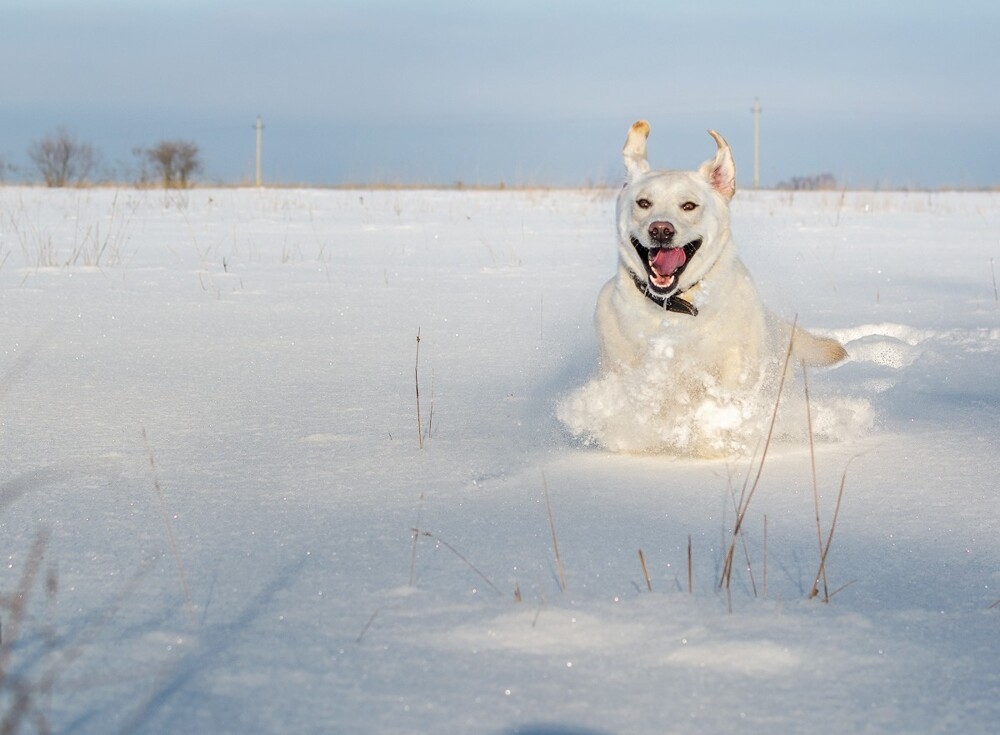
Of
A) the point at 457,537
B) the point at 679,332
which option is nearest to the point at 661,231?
the point at 679,332

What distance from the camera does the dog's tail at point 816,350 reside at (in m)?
4.37

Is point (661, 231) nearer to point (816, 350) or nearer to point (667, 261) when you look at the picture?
point (667, 261)

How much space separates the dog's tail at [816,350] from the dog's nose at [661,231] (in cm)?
90

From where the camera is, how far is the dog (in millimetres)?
3666

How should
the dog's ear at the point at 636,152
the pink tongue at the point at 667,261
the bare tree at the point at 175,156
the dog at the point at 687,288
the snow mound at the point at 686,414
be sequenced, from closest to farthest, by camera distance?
the snow mound at the point at 686,414
the dog at the point at 687,288
the pink tongue at the point at 667,261
the dog's ear at the point at 636,152
the bare tree at the point at 175,156

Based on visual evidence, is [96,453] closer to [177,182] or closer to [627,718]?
[627,718]

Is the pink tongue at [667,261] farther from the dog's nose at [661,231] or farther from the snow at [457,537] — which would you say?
the snow at [457,537]

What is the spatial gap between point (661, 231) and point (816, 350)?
3.63ft

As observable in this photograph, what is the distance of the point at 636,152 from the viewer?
4.24 metres

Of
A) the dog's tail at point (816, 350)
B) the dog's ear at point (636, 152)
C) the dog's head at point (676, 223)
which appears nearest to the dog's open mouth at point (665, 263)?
the dog's head at point (676, 223)

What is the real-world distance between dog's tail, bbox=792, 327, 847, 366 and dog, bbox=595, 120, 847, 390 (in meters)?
0.38

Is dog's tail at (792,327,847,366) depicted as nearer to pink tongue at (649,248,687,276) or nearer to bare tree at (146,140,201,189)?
pink tongue at (649,248,687,276)

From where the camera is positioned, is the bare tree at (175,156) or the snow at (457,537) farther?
the bare tree at (175,156)

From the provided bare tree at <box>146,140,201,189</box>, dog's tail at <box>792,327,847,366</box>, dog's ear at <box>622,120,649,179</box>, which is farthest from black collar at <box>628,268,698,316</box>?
bare tree at <box>146,140,201,189</box>
